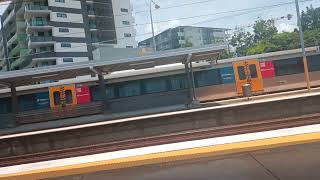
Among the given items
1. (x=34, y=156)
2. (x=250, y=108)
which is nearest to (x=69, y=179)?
(x=34, y=156)

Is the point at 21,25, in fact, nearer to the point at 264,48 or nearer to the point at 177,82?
the point at 264,48

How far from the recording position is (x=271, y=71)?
1121 inches

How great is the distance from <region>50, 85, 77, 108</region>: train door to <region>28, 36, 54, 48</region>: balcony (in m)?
49.8

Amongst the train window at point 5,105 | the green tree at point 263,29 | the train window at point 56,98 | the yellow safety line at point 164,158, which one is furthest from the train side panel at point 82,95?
the green tree at point 263,29

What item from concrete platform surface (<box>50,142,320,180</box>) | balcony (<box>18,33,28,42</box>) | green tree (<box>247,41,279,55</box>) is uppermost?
balcony (<box>18,33,28,42</box>)

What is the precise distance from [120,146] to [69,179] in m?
6.27

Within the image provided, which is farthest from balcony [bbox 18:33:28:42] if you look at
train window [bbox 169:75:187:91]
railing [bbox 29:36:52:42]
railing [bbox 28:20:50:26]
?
train window [bbox 169:75:187:91]

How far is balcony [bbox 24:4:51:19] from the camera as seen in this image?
250 feet

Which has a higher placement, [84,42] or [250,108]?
[84,42]

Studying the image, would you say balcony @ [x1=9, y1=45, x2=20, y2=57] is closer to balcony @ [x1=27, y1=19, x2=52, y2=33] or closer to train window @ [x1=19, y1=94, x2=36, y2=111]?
balcony @ [x1=27, y1=19, x2=52, y2=33]

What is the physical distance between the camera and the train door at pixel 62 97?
29.3 m

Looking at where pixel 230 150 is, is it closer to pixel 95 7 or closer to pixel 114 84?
pixel 114 84

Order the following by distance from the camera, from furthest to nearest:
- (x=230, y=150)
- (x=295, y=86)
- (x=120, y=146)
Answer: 1. (x=295, y=86)
2. (x=120, y=146)
3. (x=230, y=150)

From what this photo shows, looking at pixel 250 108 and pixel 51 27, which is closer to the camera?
pixel 250 108
